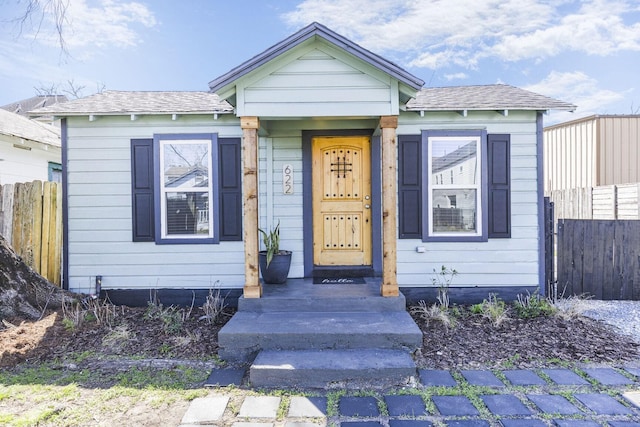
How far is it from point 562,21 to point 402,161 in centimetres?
978

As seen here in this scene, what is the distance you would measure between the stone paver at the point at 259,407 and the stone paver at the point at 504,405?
1.61 meters

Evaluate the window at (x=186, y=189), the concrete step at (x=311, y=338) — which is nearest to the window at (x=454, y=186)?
the concrete step at (x=311, y=338)

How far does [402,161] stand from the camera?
213 inches

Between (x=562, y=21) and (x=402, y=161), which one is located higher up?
(x=562, y=21)

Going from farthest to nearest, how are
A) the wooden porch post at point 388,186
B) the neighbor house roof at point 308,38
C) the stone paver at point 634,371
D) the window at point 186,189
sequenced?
the window at point 186,189 < the wooden porch post at point 388,186 < the neighbor house roof at point 308,38 < the stone paver at point 634,371

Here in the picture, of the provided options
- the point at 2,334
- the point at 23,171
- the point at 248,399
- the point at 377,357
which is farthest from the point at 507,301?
the point at 23,171

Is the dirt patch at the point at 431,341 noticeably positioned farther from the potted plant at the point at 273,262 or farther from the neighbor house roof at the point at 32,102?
the neighbor house roof at the point at 32,102

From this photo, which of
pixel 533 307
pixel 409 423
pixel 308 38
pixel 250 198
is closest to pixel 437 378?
pixel 409 423

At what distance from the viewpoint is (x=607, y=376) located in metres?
3.28

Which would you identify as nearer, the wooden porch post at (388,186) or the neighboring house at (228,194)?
the wooden porch post at (388,186)

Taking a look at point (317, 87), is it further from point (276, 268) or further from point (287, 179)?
point (276, 268)

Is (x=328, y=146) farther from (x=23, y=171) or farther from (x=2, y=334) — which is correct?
(x=23, y=171)

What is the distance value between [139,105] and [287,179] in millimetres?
2415

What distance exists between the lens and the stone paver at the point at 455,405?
8.98 ft
